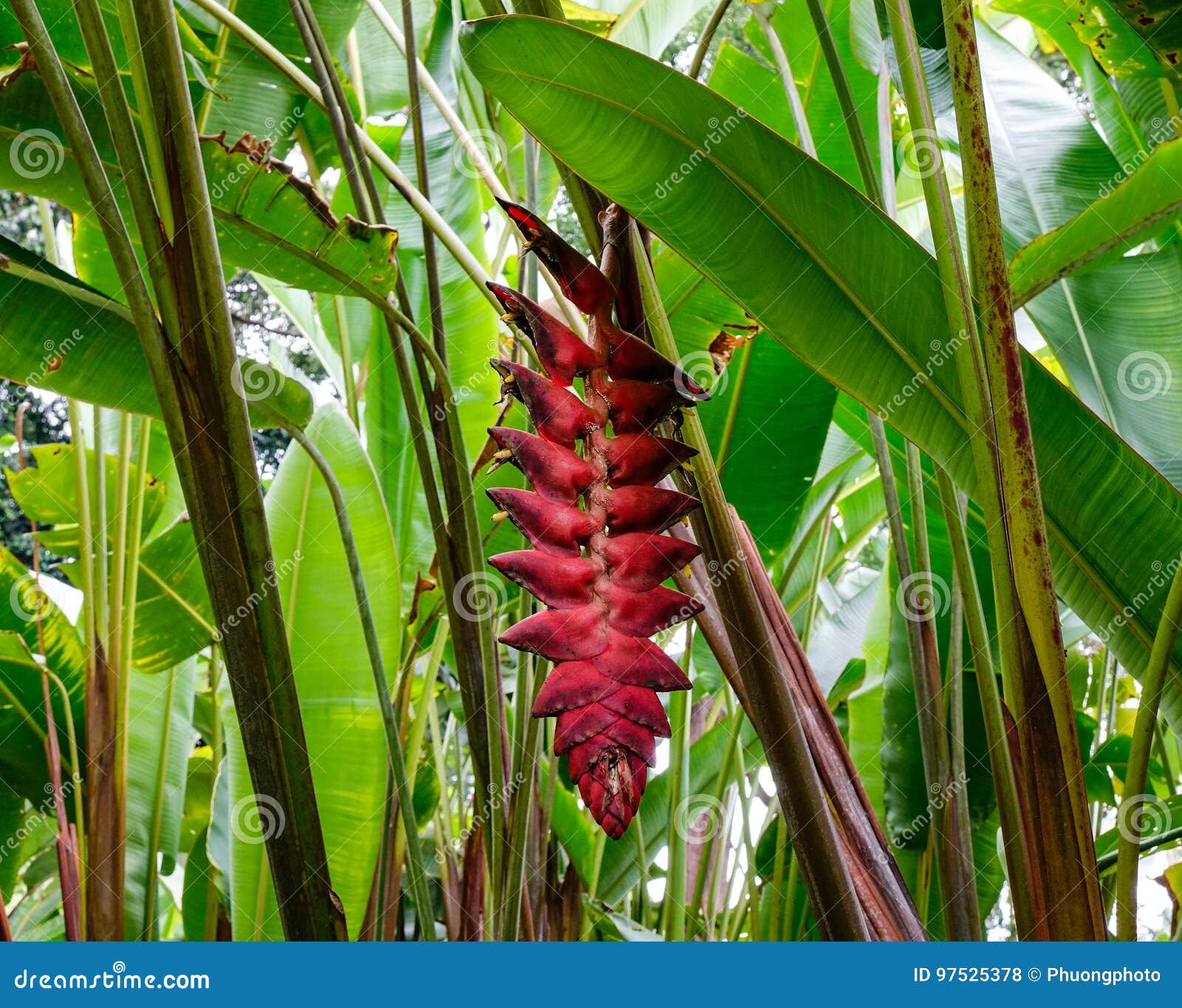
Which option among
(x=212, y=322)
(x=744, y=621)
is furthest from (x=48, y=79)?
(x=744, y=621)

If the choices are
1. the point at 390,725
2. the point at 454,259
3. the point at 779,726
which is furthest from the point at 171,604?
the point at 779,726

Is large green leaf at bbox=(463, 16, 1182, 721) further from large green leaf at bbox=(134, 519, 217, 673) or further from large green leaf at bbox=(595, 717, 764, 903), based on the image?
large green leaf at bbox=(134, 519, 217, 673)

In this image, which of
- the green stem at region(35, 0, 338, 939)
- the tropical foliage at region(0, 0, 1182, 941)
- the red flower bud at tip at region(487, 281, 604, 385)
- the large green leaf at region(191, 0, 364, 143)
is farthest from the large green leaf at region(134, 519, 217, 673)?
the red flower bud at tip at region(487, 281, 604, 385)

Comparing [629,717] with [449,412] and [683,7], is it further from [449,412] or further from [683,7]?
[683,7]

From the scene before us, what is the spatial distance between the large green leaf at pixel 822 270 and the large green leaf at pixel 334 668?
0.52 meters

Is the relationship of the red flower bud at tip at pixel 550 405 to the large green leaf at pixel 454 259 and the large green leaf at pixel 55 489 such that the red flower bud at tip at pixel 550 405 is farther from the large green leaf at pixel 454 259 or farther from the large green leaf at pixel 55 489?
the large green leaf at pixel 55 489

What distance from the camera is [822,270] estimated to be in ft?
1.66

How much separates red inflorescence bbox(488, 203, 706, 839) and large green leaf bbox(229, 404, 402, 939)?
59 cm

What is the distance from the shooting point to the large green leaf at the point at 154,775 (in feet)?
3.36

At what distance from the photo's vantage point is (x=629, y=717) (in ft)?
1.00

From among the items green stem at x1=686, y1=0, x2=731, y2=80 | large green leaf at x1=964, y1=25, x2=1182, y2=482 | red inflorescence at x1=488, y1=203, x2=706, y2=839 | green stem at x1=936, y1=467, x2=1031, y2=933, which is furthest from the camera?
large green leaf at x1=964, y1=25, x2=1182, y2=482

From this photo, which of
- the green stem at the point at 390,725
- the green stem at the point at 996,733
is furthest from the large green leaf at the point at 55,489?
the green stem at the point at 996,733

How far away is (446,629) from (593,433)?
0.78 meters

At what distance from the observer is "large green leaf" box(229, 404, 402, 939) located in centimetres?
87
